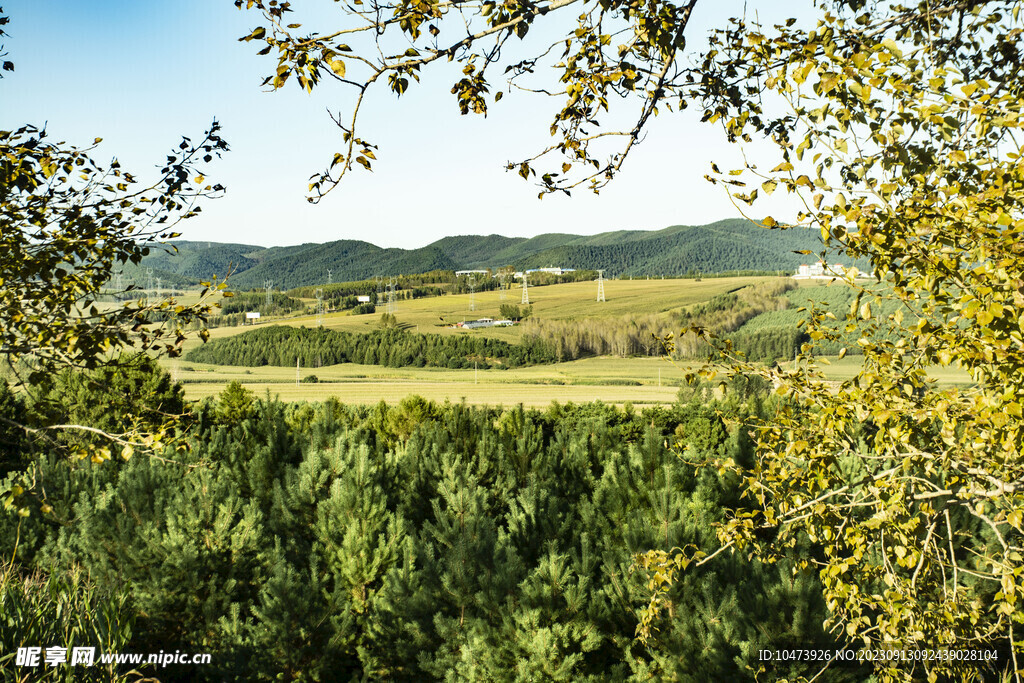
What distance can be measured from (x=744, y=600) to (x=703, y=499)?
42.8 inches

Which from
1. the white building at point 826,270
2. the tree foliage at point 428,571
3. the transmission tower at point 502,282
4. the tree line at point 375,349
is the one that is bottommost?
the tree line at point 375,349

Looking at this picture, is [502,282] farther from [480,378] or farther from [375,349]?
[375,349]

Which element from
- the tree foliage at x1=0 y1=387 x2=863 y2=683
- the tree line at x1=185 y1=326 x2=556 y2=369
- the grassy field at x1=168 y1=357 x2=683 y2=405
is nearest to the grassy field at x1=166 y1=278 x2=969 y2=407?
the grassy field at x1=168 y1=357 x2=683 y2=405

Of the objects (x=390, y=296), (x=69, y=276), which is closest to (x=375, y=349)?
(x=390, y=296)

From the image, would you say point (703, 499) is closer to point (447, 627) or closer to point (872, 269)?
point (447, 627)

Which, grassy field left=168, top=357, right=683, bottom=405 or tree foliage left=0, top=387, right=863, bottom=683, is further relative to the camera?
grassy field left=168, top=357, right=683, bottom=405

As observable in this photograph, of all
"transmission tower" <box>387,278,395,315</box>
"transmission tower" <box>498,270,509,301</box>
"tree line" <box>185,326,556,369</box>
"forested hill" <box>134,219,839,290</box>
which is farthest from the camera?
"forested hill" <box>134,219,839,290</box>

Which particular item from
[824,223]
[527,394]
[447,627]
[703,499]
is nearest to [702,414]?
[703,499]

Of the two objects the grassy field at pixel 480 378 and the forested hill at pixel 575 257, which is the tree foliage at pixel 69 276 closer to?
the grassy field at pixel 480 378

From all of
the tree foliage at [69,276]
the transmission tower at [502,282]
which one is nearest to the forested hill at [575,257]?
the transmission tower at [502,282]

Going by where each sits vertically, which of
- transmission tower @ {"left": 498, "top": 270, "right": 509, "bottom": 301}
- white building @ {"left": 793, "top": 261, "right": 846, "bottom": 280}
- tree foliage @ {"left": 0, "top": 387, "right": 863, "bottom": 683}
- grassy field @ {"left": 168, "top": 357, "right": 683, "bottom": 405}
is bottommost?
grassy field @ {"left": 168, "top": 357, "right": 683, "bottom": 405}

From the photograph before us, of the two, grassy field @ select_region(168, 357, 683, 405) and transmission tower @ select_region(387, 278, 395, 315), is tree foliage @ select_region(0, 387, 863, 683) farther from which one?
transmission tower @ select_region(387, 278, 395, 315)

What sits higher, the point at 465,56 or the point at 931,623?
the point at 465,56

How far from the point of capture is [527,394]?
4300 cm
